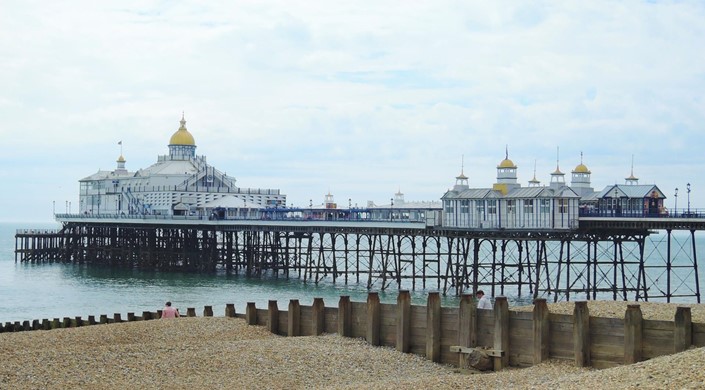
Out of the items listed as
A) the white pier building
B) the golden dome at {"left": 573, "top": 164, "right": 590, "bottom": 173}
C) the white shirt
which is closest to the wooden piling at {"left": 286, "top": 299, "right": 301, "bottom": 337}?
the white shirt

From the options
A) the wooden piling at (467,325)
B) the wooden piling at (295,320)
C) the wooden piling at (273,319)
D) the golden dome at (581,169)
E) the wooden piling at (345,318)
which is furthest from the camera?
the golden dome at (581,169)

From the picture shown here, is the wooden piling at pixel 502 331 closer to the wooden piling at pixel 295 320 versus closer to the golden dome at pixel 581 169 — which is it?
the wooden piling at pixel 295 320

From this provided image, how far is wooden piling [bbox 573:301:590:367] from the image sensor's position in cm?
1903

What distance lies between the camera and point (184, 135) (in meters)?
103

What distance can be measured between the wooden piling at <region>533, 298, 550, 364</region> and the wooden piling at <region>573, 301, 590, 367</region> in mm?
698

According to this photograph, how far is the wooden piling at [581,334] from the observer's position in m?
19.0

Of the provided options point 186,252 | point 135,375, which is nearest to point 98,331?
point 135,375

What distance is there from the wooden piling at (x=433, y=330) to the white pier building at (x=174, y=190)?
6460cm

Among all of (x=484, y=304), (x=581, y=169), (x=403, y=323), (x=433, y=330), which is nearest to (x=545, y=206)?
(x=581, y=169)

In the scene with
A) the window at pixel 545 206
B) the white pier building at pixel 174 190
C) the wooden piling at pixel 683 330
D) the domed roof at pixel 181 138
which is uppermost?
the domed roof at pixel 181 138

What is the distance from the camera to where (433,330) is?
70.2 ft

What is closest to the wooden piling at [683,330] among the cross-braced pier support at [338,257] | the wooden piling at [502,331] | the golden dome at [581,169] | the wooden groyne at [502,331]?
the wooden groyne at [502,331]

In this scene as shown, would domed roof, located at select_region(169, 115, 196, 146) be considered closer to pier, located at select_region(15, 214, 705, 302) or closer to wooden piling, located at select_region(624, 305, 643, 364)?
pier, located at select_region(15, 214, 705, 302)

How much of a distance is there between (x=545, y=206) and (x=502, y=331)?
33.7 meters
